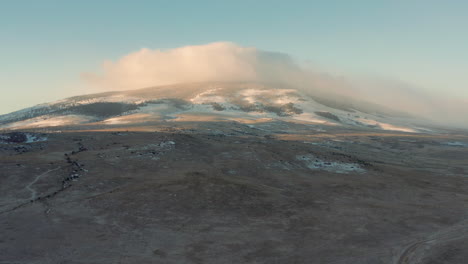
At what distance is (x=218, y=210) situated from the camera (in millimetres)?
36156

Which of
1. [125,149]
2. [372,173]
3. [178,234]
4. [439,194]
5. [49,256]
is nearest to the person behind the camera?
[49,256]

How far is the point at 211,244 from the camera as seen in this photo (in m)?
27.5

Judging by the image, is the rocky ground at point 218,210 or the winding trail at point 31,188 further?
the winding trail at point 31,188

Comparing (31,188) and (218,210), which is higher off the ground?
(31,188)

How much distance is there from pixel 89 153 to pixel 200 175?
28902 mm

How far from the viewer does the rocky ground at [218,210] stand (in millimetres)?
25922

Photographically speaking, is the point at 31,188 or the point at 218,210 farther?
the point at 31,188

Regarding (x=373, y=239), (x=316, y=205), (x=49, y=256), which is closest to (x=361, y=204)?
(x=316, y=205)

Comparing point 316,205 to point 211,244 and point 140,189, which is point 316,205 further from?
point 140,189

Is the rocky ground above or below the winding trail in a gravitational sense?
below

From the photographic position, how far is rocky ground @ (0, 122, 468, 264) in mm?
25922

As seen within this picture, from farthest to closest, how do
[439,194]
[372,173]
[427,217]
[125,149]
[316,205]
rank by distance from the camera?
[125,149], [372,173], [439,194], [316,205], [427,217]

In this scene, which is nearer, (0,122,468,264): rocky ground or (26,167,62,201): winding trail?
(0,122,468,264): rocky ground

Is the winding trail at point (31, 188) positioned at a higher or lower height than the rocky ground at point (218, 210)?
higher
